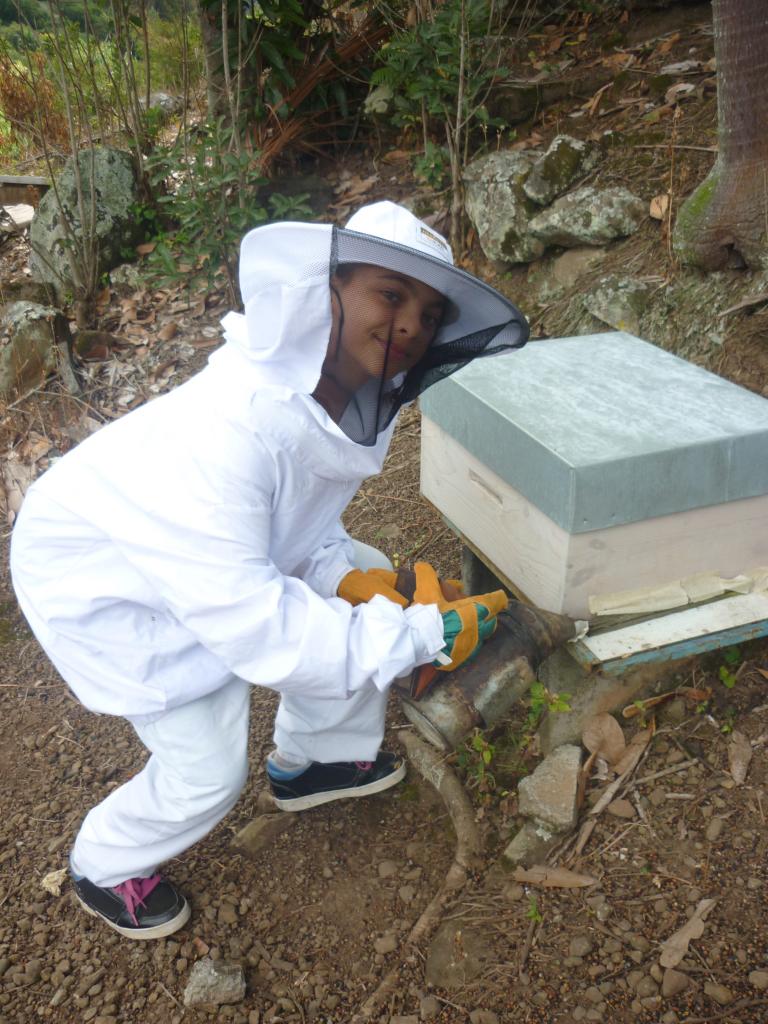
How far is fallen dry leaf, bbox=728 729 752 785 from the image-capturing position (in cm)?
213

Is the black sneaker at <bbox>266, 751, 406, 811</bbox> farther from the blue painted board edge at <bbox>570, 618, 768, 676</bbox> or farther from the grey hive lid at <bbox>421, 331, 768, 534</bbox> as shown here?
the grey hive lid at <bbox>421, 331, 768, 534</bbox>

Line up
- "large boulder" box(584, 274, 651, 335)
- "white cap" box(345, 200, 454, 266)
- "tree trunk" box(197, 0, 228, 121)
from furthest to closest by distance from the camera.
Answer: "tree trunk" box(197, 0, 228, 121), "large boulder" box(584, 274, 651, 335), "white cap" box(345, 200, 454, 266)

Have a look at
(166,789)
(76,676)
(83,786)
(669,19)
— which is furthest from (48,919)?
(669,19)

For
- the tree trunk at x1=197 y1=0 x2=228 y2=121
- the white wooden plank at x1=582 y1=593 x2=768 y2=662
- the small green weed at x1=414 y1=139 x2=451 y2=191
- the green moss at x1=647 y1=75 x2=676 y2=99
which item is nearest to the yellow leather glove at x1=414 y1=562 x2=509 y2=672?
the white wooden plank at x1=582 y1=593 x2=768 y2=662

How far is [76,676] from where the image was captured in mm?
1792

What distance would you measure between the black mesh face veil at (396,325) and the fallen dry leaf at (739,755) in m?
1.26

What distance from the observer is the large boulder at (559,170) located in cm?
407

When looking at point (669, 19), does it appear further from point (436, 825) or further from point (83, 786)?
point (83, 786)

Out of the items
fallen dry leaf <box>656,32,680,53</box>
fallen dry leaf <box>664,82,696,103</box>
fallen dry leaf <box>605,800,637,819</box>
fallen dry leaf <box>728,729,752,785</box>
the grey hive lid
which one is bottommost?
fallen dry leaf <box>605,800,637,819</box>

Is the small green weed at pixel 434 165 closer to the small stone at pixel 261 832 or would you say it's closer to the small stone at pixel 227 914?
the small stone at pixel 261 832

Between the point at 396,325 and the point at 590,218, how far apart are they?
266cm

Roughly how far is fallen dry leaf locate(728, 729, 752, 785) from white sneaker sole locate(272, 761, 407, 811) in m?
0.91

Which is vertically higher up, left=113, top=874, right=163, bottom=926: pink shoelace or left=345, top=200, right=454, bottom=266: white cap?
left=345, top=200, right=454, bottom=266: white cap

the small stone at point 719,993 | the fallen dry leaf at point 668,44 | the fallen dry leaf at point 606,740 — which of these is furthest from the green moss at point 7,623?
the fallen dry leaf at point 668,44
